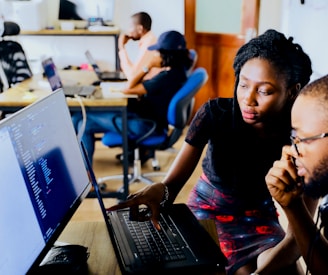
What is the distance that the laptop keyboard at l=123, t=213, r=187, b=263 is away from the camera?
996mm

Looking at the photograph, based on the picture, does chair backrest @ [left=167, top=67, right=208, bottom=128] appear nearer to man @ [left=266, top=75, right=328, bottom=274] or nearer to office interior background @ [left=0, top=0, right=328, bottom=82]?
office interior background @ [left=0, top=0, right=328, bottom=82]

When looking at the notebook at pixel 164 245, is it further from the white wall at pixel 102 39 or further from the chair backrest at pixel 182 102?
the white wall at pixel 102 39

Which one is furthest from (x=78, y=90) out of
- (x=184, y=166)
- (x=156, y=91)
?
(x=184, y=166)

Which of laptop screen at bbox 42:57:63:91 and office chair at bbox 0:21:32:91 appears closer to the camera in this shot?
laptop screen at bbox 42:57:63:91

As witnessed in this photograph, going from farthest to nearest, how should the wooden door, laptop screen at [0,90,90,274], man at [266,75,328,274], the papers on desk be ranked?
the wooden door → the papers on desk → man at [266,75,328,274] → laptop screen at [0,90,90,274]

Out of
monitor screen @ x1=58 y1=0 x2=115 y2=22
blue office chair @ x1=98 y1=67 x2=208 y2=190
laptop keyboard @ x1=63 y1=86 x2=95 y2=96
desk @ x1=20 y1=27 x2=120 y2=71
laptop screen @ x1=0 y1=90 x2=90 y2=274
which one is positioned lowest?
blue office chair @ x1=98 y1=67 x2=208 y2=190

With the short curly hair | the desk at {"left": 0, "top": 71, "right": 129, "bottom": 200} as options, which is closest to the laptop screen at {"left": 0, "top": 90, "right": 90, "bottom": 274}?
the short curly hair

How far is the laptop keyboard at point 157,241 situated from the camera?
3.27 feet

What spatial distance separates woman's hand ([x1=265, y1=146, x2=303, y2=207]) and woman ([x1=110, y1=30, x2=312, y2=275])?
263 millimetres

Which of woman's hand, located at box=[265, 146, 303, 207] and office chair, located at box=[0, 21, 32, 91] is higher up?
woman's hand, located at box=[265, 146, 303, 207]

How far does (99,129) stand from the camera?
287 centimetres

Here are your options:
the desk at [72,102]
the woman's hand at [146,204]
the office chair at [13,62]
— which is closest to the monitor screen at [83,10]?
the office chair at [13,62]

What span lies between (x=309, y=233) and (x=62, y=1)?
4.07 meters

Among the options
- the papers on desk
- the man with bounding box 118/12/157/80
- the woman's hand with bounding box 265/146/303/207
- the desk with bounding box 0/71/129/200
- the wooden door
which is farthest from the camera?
the wooden door
